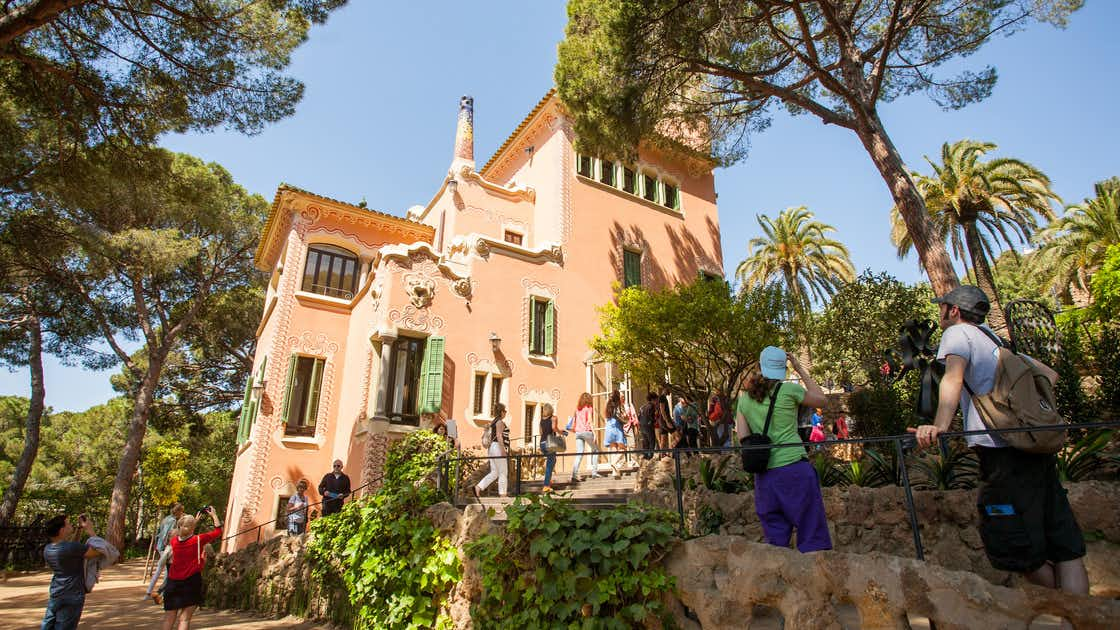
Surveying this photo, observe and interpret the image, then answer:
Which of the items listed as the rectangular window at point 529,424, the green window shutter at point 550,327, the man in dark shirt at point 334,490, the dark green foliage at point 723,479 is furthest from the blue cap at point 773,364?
the green window shutter at point 550,327

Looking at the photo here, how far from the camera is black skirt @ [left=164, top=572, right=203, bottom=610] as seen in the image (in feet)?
21.5

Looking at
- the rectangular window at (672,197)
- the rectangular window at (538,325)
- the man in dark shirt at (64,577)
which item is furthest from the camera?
the rectangular window at (672,197)

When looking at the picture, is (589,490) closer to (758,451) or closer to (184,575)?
(184,575)

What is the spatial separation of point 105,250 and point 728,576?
20.2 m

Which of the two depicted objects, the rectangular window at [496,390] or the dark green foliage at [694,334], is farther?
the rectangular window at [496,390]

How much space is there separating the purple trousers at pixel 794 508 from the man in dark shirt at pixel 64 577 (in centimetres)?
634

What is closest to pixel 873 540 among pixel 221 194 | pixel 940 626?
pixel 940 626

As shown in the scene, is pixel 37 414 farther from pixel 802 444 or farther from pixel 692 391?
pixel 802 444

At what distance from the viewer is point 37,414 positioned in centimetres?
1980

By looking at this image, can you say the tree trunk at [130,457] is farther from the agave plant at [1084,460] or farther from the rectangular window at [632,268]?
the agave plant at [1084,460]

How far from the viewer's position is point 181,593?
21.7 feet

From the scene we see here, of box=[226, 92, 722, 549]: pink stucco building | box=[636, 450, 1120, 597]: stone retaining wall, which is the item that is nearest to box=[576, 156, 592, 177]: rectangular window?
box=[226, 92, 722, 549]: pink stucco building

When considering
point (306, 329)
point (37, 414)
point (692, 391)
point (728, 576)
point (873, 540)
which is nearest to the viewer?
point (728, 576)

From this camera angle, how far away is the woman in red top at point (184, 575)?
6562 mm
